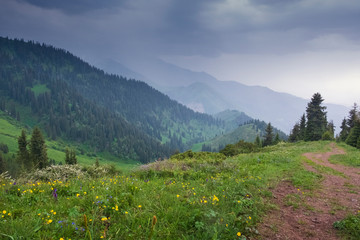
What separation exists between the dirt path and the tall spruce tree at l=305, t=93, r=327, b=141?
168 feet

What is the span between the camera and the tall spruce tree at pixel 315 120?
52.2 metres

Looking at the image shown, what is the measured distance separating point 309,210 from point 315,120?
5857 cm

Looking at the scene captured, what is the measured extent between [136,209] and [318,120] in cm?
6426

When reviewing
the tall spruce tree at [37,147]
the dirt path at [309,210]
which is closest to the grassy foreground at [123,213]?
the dirt path at [309,210]

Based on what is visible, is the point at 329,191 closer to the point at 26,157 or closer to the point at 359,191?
the point at 359,191

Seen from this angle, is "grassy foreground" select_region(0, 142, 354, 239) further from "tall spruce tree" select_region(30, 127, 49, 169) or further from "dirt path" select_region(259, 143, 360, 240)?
"tall spruce tree" select_region(30, 127, 49, 169)

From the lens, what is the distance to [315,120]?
2096 inches

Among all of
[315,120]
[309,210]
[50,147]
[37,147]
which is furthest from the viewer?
[50,147]

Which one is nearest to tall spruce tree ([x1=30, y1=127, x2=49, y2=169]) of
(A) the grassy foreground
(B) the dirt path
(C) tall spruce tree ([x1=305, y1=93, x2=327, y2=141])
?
(A) the grassy foreground

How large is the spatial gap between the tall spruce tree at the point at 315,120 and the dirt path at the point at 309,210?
51.2 metres

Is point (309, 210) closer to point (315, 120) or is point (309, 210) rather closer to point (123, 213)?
point (123, 213)

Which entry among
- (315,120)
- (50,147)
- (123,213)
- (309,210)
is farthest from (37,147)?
(50,147)

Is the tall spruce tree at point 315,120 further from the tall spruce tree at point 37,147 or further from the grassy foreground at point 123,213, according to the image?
the tall spruce tree at point 37,147

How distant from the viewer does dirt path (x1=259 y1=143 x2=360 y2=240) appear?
5.16 metres
